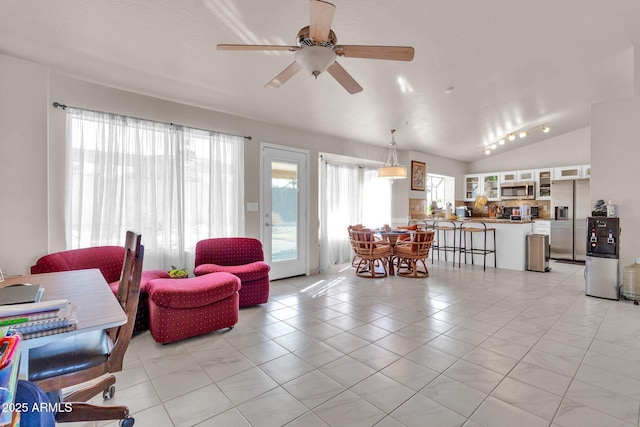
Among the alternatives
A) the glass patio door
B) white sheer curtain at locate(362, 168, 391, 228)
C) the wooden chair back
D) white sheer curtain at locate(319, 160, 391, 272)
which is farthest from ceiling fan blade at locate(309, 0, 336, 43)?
white sheer curtain at locate(362, 168, 391, 228)

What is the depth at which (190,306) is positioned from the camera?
2.75 m

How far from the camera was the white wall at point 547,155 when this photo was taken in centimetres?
700

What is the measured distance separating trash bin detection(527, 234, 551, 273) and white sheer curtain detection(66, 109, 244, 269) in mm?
5356

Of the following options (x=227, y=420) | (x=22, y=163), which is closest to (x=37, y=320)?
(x=227, y=420)

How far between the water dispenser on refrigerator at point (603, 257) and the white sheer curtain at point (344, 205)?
365cm

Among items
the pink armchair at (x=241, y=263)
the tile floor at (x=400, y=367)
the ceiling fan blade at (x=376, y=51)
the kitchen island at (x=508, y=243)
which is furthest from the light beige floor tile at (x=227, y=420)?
the kitchen island at (x=508, y=243)

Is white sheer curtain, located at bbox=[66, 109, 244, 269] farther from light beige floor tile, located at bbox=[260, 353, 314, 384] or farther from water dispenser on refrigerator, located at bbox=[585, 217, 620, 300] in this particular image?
water dispenser on refrigerator, located at bbox=[585, 217, 620, 300]

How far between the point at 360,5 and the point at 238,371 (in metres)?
3.00

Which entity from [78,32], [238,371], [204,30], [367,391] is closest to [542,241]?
[367,391]

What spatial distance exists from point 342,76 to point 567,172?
23.8 ft

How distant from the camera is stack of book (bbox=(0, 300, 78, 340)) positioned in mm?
1021

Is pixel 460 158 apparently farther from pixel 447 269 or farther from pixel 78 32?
pixel 78 32

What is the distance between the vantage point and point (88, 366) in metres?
1.46

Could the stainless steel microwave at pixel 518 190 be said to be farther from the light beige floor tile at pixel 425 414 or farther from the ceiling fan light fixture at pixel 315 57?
the ceiling fan light fixture at pixel 315 57
